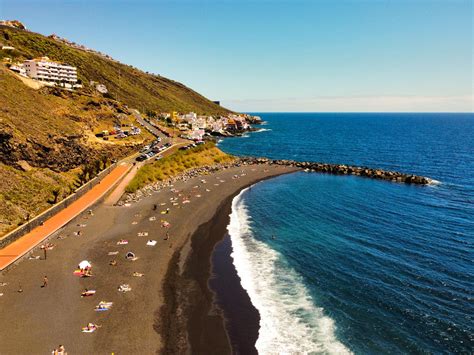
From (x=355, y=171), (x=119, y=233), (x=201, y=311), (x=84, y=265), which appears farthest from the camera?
(x=355, y=171)

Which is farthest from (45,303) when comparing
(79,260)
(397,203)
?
(397,203)

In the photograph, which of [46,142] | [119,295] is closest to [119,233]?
[119,295]

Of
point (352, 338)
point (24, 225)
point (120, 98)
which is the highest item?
point (120, 98)

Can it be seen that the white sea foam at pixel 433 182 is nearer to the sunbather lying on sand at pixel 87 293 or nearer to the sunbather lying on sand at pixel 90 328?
the sunbather lying on sand at pixel 87 293

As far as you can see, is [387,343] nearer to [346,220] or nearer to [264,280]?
[264,280]

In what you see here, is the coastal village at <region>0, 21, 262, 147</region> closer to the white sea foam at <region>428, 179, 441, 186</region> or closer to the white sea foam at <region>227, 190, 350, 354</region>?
the white sea foam at <region>227, 190, 350, 354</region>

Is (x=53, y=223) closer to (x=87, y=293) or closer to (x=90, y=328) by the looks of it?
(x=87, y=293)

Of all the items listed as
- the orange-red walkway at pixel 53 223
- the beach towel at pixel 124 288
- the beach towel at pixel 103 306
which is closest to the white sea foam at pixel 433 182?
the orange-red walkway at pixel 53 223
